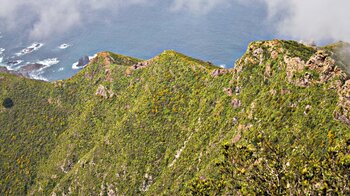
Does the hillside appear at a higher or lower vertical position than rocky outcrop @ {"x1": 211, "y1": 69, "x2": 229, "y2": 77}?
lower

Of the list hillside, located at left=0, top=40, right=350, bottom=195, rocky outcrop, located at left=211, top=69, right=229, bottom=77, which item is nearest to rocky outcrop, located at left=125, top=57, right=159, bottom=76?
hillside, located at left=0, top=40, right=350, bottom=195

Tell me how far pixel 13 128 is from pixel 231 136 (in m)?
101

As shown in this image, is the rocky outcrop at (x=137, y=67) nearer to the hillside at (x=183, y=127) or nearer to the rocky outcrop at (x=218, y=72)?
the hillside at (x=183, y=127)

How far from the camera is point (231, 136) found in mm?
70750

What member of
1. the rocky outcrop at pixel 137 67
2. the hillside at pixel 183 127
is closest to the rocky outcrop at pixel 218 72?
the hillside at pixel 183 127

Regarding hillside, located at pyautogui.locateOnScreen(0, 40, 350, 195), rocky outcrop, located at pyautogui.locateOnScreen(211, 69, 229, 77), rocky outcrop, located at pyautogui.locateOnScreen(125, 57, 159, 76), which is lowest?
hillside, located at pyautogui.locateOnScreen(0, 40, 350, 195)

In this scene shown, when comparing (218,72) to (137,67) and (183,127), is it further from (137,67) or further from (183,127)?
(137,67)

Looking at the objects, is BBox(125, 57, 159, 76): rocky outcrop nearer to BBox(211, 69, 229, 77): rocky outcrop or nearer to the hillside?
the hillside

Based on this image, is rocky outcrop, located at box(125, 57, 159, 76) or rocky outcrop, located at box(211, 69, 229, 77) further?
rocky outcrop, located at box(125, 57, 159, 76)

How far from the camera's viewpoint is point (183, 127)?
90.8 meters

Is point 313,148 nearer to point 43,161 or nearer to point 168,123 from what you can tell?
point 168,123

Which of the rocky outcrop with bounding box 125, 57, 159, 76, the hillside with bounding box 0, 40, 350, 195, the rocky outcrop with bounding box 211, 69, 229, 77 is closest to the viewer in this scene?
the hillside with bounding box 0, 40, 350, 195

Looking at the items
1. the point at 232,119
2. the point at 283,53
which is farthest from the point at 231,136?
Result: the point at 283,53

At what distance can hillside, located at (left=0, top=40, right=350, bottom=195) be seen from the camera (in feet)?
84.2
